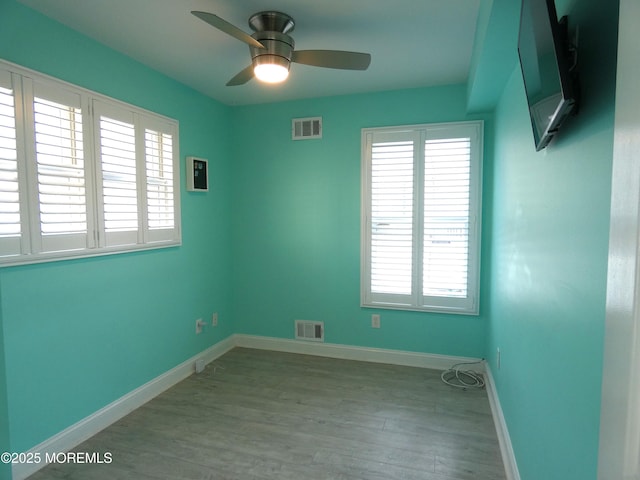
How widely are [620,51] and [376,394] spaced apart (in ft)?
9.20

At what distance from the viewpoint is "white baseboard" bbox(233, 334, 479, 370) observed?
3344mm

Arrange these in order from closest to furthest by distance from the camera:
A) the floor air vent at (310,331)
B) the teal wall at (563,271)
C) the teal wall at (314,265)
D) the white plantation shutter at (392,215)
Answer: the teal wall at (563,271) < the teal wall at (314,265) < the white plantation shutter at (392,215) < the floor air vent at (310,331)

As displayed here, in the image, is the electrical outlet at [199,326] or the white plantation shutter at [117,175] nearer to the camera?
the white plantation shutter at [117,175]

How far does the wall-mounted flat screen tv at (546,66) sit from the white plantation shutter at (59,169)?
7.83ft

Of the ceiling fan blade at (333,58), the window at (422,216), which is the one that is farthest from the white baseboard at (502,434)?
the ceiling fan blade at (333,58)

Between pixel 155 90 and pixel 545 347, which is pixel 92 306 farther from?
pixel 545 347

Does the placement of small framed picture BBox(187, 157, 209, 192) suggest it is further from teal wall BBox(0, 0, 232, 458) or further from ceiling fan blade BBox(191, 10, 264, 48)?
ceiling fan blade BBox(191, 10, 264, 48)

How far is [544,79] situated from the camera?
1.04m

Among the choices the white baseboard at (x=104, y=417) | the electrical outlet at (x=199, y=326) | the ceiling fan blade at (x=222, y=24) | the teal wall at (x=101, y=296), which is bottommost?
the white baseboard at (x=104, y=417)

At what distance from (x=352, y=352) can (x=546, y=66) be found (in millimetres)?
3072

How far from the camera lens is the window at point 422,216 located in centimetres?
318

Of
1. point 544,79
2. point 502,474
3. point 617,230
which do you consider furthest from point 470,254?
point 617,230

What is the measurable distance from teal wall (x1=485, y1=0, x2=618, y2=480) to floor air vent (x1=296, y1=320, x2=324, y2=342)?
6.23 feet

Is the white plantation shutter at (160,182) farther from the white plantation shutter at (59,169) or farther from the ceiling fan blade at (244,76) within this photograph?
the ceiling fan blade at (244,76)
